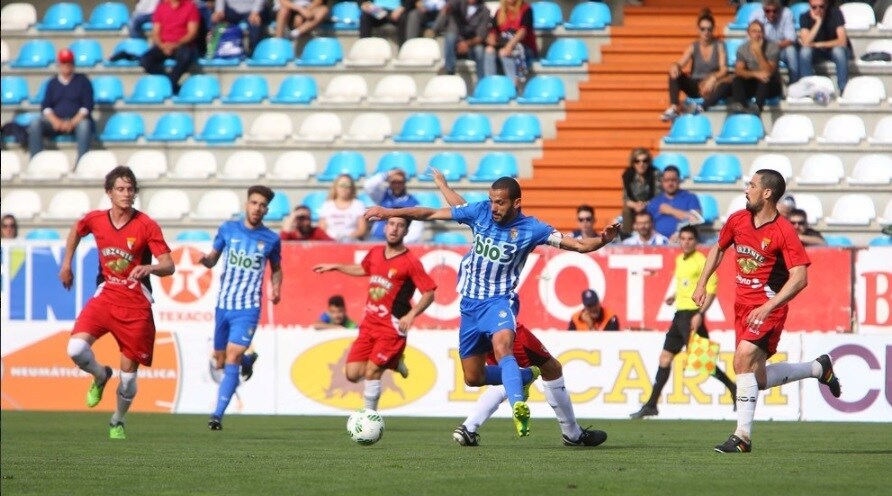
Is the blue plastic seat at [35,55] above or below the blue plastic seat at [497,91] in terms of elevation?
above

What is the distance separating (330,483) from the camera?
29.3 ft

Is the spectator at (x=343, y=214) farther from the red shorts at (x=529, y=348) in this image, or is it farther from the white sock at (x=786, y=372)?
the white sock at (x=786, y=372)

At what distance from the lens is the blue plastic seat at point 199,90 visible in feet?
84.1

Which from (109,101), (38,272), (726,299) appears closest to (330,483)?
(726,299)

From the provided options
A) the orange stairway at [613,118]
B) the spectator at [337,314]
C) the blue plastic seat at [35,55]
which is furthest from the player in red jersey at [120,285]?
the blue plastic seat at [35,55]

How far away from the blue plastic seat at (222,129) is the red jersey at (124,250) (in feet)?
35.8

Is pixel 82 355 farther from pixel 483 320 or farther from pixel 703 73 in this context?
pixel 703 73

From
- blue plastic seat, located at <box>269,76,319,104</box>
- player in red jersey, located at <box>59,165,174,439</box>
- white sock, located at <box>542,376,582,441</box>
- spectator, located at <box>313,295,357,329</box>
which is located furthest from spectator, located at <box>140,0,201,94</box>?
white sock, located at <box>542,376,582,441</box>

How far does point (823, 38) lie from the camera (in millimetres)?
23109

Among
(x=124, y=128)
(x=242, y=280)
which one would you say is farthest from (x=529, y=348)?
(x=124, y=128)

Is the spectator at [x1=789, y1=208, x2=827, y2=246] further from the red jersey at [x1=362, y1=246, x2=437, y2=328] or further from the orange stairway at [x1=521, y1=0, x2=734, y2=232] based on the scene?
the red jersey at [x1=362, y1=246, x2=437, y2=328]

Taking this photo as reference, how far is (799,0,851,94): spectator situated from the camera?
74.6 ft

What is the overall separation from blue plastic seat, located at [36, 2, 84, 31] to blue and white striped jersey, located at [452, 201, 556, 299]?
17439mm

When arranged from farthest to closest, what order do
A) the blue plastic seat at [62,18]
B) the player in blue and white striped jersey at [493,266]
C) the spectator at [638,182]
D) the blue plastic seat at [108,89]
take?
the blue plastic seat at [62,18]
the blue plastic seat at [108,89]
the spectator at [638,182]
the player in blue and white striped jersey at [493,266]
